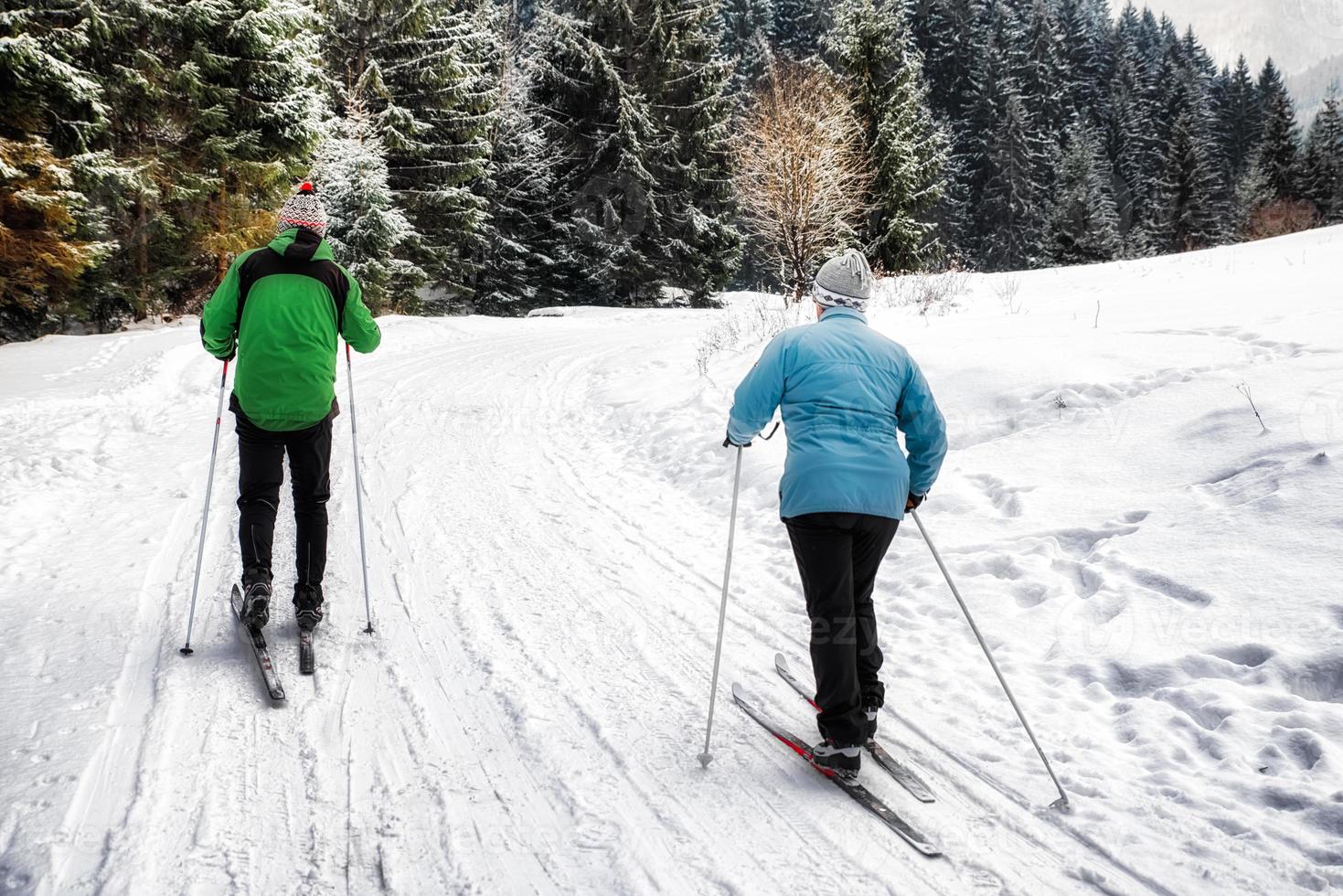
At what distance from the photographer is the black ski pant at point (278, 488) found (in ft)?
13.0

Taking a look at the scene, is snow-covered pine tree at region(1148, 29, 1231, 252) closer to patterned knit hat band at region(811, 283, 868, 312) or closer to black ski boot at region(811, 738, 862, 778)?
→ patterned knit hat band at region(811, 283, 868, 312)

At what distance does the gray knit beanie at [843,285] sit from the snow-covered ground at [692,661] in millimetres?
1896

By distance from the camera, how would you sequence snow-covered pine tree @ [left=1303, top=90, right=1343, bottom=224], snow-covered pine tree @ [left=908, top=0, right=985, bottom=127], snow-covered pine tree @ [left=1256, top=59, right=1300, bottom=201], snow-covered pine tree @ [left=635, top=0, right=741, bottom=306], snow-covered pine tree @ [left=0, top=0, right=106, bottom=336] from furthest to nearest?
snow-covered pine tree @ [left=908, top=0, right=985, bottom=127] < snow-covered pine tree @ [left=1256, top=59, right=1300, bottom=201] < snow-covered pine tree @ [left=1303, top=90, right=1343, bottom=224] < snow-covered pine tree @ [left=635, top=0, right=741, bottom=306] < snow-covered pine tree @ [left=0, top=0, right=106, bottom=336]

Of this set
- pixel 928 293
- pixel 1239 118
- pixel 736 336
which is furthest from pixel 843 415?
pixel 1239 118

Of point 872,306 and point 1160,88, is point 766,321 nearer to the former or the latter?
point 872,306

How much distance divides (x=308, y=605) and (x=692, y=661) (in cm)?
205

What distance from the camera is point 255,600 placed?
155 inches

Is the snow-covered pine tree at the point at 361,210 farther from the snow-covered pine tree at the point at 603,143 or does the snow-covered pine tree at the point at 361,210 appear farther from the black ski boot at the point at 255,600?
the black ski boot at the point at 255,600

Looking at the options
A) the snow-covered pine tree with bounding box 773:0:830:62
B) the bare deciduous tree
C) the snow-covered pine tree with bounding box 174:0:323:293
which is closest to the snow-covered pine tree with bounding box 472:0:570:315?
the bare deciduous tree

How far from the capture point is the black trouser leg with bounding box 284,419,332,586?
13.2 ft

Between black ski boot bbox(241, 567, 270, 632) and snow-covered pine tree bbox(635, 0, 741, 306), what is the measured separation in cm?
2430

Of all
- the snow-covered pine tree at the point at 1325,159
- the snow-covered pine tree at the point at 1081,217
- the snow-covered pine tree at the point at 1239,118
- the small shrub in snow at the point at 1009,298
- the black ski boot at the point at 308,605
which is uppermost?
the snow-covered pine tree at the point at 1239,118

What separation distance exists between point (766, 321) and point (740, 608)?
7961 mm

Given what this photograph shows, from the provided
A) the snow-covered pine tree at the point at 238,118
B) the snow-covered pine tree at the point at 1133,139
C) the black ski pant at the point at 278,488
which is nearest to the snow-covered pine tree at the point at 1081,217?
the snow-covered pine tree at the point at 1133,139
